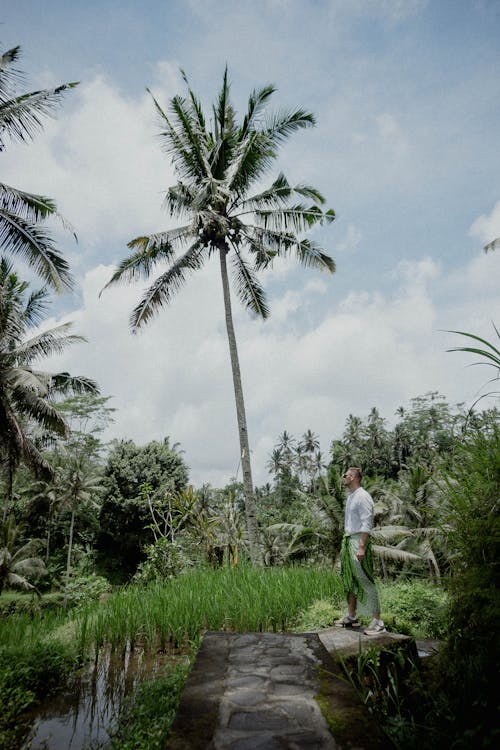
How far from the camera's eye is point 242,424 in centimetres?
1159

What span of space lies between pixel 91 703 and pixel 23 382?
10782 millimetres

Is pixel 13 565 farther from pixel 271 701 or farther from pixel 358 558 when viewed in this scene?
pixel 271 701

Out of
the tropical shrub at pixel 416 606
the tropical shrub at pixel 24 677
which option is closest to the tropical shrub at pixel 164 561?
the tropical shrub at pixel 416 606

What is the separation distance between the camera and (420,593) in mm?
7633

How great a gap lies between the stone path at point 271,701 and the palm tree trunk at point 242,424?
20.6ft

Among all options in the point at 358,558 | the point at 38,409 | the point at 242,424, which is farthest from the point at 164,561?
the point at 358,558

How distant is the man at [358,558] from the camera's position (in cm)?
454

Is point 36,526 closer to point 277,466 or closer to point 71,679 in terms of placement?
point 71,679

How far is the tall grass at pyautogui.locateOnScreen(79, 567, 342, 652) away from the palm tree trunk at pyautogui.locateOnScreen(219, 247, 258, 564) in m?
3.64

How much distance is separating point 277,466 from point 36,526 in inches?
1411

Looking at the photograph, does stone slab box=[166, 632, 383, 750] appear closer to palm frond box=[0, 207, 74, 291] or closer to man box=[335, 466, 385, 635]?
man box=[335, 466, 385, 635]

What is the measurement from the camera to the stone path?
232cm

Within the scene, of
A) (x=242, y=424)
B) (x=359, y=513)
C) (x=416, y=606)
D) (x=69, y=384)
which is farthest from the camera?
(x=69, y=384)

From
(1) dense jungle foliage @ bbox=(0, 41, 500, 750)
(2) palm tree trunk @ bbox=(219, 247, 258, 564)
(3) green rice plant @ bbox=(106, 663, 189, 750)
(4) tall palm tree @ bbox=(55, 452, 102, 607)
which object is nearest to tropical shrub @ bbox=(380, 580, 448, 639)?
(1) dense jungle foliage @ bbox=(0, 41, 500, 750)
